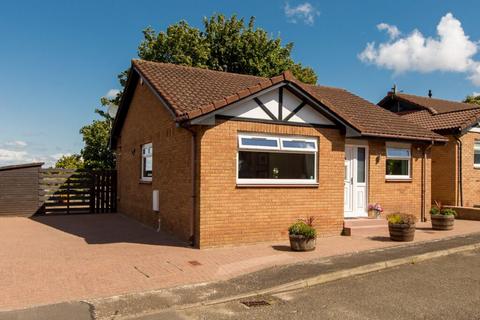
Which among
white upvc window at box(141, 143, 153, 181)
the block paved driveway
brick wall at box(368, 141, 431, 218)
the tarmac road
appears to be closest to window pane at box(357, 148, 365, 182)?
brick wall at box(368, 141, 431, 218)

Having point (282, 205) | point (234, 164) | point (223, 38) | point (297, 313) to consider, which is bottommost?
point (297, 313)

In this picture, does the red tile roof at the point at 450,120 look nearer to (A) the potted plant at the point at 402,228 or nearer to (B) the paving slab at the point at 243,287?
(A) the potted plant at the point at 402,228

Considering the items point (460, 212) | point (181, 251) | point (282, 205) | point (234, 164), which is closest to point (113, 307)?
point (181, 251)

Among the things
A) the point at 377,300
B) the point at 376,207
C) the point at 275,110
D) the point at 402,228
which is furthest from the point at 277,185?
the point at 377,300

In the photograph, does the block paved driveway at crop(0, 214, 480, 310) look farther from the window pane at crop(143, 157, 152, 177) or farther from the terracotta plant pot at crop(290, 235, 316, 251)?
the window pane at crop(143, 157, 152, 177)

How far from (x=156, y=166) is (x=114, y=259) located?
4.54 meters

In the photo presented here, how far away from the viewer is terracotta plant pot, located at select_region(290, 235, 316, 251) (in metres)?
9.02

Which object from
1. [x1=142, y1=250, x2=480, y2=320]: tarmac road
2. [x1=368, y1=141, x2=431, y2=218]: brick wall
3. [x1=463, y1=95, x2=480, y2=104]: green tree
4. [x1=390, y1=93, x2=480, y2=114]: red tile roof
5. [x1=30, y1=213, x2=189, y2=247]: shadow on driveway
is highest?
[x1=463, y1=95, x2=480, y2=104]: green tree

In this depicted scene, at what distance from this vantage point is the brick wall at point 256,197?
30.8ft

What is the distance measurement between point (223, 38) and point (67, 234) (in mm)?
20340

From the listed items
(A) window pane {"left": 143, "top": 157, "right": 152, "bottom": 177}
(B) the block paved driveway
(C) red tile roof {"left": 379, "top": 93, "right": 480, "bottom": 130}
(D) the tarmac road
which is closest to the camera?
(D) the tarmac road

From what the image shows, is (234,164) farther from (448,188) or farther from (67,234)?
(448,188)

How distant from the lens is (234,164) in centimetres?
968

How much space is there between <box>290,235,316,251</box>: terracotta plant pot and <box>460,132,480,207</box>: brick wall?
10.6 m
